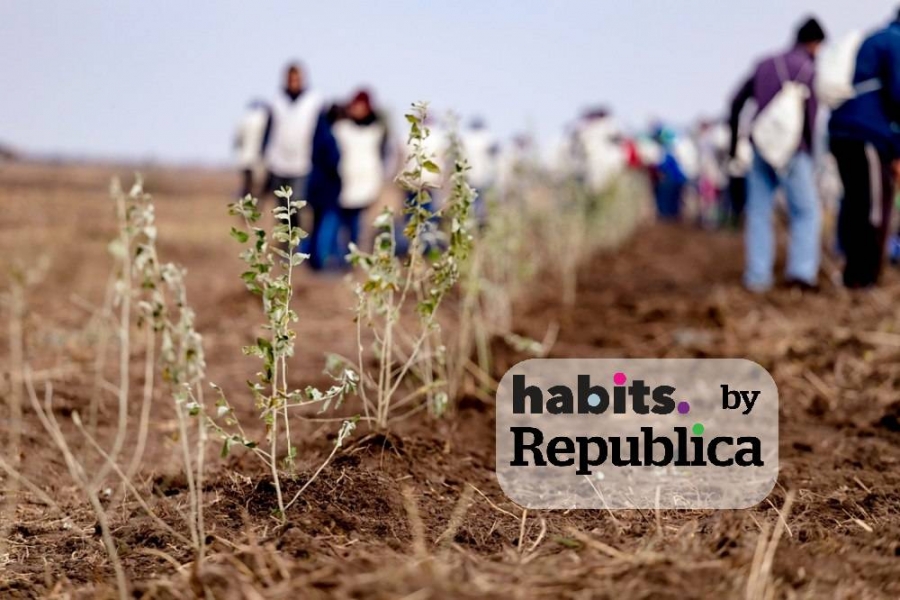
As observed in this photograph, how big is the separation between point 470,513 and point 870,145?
447cm

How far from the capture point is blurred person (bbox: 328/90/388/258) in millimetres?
9070

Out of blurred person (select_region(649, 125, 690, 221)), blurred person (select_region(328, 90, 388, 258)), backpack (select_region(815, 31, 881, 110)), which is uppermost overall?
backpack (select_region(815, 31, 881, 110))

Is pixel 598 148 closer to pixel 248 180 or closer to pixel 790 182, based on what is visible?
pixel 248 180

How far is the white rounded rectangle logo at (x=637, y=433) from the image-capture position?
9.82ft

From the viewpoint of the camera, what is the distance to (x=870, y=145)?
623 cm

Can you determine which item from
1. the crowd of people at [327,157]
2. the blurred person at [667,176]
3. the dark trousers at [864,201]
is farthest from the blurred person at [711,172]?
the dark trousers at [864,201]

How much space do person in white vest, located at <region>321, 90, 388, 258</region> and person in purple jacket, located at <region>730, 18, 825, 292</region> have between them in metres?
3.25

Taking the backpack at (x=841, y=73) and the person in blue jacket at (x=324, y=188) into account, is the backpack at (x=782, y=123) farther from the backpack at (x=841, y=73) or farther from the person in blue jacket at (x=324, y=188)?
the person in blue jacket at (x=324, y=188)

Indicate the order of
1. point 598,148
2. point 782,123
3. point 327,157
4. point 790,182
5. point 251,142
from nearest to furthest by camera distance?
1. point 782,123
2. point 790,182
3. point 327,157
4. point 251,142
5. point 598,148

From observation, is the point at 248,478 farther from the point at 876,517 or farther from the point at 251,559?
the point at 876,517

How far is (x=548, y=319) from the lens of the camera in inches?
253

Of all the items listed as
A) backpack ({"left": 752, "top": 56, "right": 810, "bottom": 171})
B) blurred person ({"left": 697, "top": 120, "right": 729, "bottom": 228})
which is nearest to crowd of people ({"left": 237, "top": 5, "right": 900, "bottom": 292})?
backpack ({"left": 752, "top": 56, "right": 810, "bottom": 171})

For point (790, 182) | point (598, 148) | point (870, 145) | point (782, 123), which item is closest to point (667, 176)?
point (598, 148)

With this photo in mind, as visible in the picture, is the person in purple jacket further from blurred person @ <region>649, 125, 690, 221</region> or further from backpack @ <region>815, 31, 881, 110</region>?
blurred person @ <region>649, 125, 690, 221</region>
